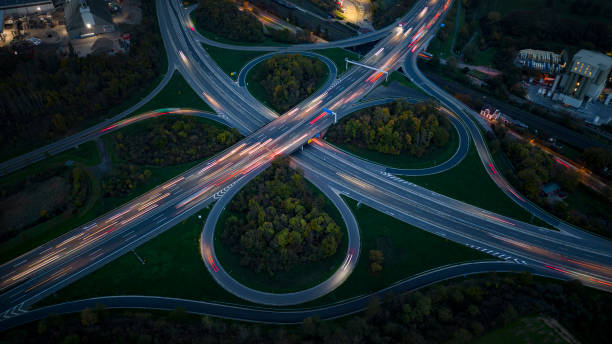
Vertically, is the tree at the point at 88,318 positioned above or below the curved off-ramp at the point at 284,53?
below

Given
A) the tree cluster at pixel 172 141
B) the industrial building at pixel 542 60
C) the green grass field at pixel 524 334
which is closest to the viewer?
the green grass field at pixel 524 334

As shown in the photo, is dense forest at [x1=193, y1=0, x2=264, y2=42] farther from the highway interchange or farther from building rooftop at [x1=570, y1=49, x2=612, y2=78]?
building rooftop at [x1=570, y1=49, x2=612, y2=78]

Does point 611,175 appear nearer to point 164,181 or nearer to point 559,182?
point 559,182

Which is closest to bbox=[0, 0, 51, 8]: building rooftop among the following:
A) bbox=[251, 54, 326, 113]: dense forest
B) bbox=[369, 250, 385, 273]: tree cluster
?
bbox=[251, 54, 326, 113]: dense forest

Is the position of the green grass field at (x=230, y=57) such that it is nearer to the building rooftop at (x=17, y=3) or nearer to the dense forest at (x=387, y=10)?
the dense forest at (x=387, y=10)

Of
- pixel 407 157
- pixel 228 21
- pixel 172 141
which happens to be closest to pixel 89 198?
pixel 172 141

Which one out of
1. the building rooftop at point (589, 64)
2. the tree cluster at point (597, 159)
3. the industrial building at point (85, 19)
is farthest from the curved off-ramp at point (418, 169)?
the industrial building at point (85, 19)

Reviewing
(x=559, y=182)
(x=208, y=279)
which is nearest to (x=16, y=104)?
(x=208, y=279)
